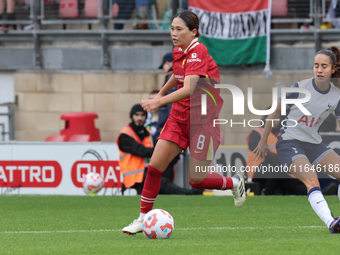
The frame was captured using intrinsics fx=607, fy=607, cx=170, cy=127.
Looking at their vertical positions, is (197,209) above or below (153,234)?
below

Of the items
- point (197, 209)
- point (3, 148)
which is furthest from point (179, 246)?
point (3, 148)

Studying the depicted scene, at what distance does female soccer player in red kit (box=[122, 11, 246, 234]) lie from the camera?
5.44 meters

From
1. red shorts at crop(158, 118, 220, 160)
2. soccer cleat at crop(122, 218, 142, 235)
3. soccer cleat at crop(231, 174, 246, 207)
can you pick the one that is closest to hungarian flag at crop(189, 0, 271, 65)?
soccer cleat at crop(231, 174, 246, 207)

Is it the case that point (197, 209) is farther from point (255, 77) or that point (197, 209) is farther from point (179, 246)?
point (255, 77)

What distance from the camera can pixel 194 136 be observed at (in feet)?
18.5

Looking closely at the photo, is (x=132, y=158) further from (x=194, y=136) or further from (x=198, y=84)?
(x=198, y=84)

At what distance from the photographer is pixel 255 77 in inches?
562

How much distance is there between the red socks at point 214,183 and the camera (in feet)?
19.4

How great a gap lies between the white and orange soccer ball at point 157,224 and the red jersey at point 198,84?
895mm

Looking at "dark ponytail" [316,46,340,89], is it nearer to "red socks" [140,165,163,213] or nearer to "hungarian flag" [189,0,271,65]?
"red socks" [140,165,163,213]

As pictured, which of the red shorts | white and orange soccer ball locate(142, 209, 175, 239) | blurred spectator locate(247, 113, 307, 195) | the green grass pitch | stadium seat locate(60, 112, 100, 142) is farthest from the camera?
stadium seat locate(60, 112, 100, 142)

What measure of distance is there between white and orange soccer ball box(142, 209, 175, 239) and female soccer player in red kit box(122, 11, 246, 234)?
0.32 metres

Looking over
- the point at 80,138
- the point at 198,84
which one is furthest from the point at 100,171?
the point at 198,84

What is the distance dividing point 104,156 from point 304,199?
3.64 metres
